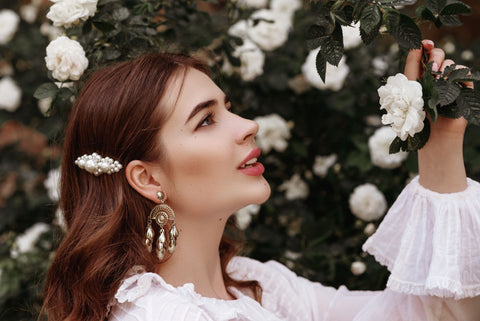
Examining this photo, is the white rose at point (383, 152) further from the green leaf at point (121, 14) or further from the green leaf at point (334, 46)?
the green leaf at point (121, 14)

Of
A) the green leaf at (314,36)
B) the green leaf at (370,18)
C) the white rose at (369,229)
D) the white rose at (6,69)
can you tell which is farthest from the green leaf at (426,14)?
the white rose at (6,69)

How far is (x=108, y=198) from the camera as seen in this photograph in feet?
5.36

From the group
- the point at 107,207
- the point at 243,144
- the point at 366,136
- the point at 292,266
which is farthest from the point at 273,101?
the point at 107,207

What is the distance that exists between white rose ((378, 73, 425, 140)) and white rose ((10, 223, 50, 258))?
1848mm

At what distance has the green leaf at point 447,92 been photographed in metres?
1.22

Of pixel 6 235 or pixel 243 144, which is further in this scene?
pixel 6 235

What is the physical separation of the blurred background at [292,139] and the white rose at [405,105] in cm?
88

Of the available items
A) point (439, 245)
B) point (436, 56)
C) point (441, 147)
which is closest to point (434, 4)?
point (436, 56)

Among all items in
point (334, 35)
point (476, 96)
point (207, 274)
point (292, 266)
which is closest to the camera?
point (476, 96)

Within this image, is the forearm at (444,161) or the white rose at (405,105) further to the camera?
the forearm at (444,161)

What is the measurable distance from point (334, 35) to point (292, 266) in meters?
1.26

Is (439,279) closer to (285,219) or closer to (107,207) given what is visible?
(107,207)

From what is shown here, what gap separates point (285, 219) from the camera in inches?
101

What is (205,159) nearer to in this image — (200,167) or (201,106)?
(200,167)
